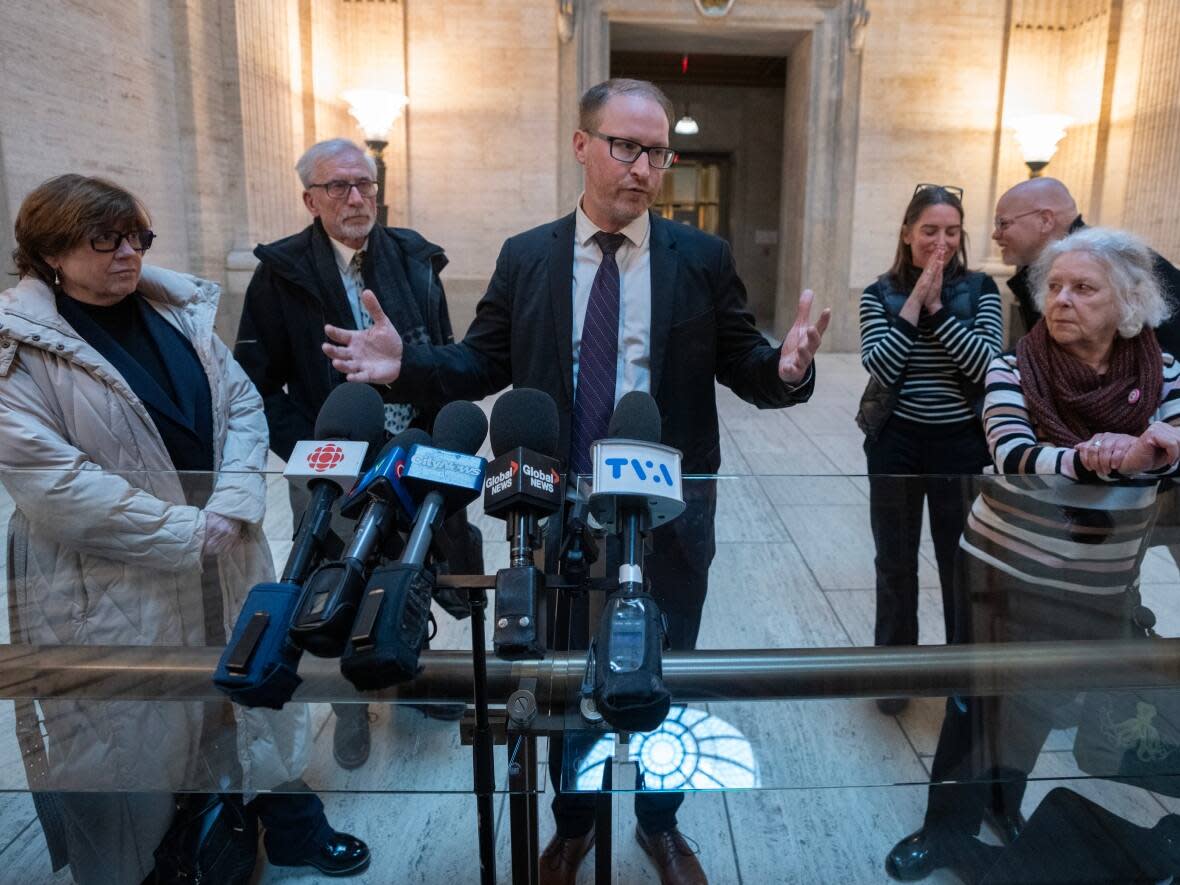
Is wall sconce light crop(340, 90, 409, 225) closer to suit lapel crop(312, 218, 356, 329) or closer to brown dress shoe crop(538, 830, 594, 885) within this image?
suit lapel crop(312, 218, 356, 329)

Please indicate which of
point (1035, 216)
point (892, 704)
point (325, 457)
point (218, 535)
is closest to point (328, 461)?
point (325, 457)

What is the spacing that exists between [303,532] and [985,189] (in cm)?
1190

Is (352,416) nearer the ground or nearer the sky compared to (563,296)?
nearer the ground

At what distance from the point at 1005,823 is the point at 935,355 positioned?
1585 millimetres

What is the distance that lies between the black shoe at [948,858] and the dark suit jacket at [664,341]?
0.93 meters

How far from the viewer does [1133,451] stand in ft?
5.60

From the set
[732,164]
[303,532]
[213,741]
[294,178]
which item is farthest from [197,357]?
[732,164]

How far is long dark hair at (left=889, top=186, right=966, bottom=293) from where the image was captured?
2.88 m

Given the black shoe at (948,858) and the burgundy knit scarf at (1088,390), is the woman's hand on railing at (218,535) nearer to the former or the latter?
the black shoe at (948,858)

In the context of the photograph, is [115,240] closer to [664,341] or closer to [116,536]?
[116,536]

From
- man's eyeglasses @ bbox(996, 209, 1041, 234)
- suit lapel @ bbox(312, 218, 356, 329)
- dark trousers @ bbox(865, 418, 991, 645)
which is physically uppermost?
man's eyeglasses @ bbox(996, 209, 1041, 234)

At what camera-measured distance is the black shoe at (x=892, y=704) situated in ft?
4.46

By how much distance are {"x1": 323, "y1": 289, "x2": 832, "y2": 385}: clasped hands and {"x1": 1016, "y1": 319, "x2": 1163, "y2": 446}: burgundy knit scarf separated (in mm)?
522

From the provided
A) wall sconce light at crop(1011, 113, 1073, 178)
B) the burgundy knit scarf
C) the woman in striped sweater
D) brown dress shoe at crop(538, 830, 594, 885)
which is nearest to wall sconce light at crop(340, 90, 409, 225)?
wall sconce light at crop(1011, 113, 1073, 178)
